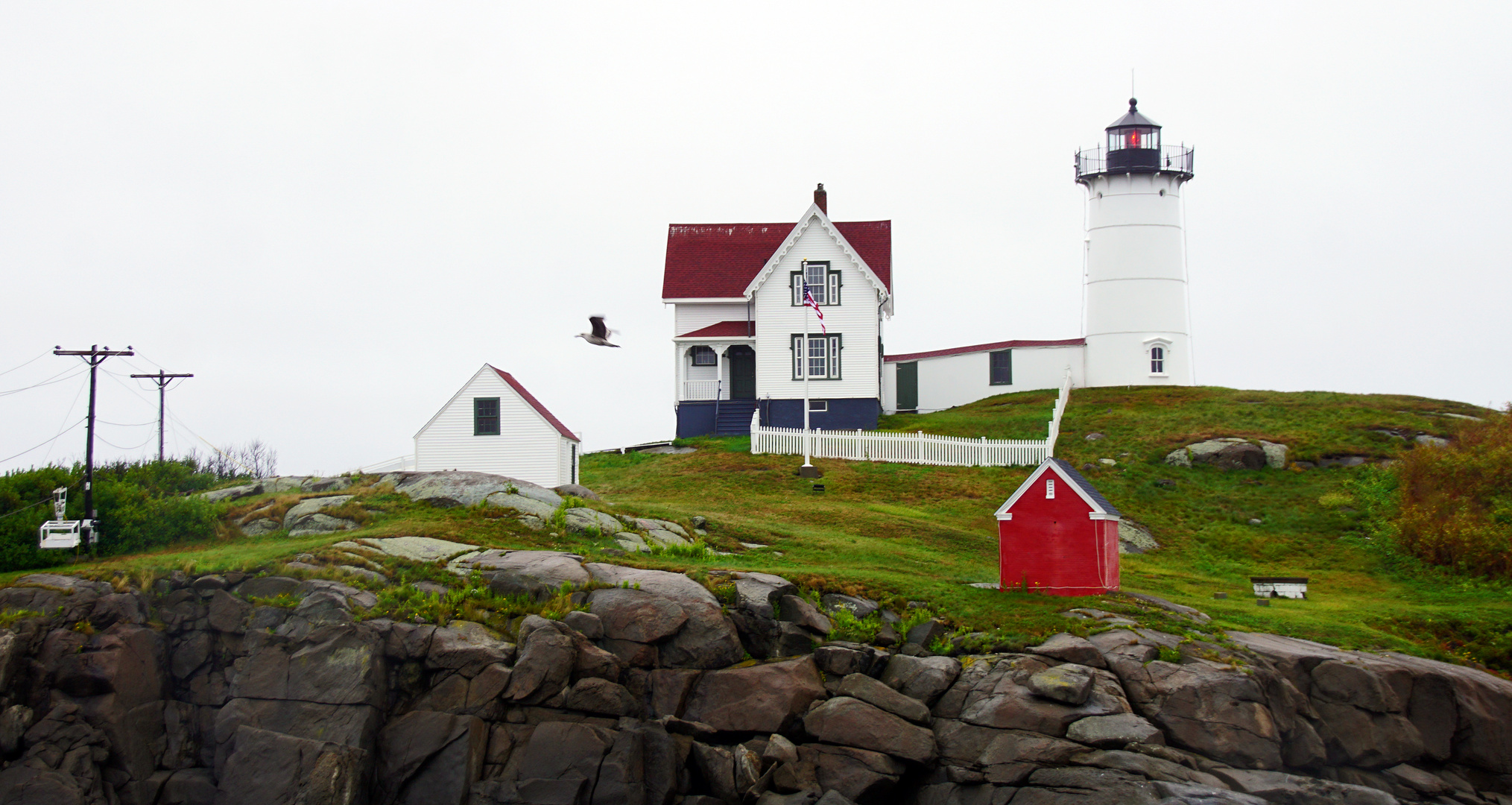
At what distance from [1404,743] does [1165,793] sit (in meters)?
5.18

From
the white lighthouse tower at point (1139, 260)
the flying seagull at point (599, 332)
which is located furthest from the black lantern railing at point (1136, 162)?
the flying seagull at point (599, 332)

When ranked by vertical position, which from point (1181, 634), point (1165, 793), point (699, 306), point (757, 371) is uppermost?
point (699, 306)

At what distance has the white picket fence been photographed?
37969 mm

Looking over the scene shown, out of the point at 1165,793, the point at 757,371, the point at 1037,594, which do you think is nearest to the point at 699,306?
the point at 757,371

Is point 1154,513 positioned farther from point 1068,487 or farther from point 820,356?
point 820,356

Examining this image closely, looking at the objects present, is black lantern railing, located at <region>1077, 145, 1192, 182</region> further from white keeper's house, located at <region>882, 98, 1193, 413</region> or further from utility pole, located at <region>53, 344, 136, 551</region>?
utility pole, located at <region>53, 344, 136, 551</region>

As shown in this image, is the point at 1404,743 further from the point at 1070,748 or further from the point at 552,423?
the point at 552,423

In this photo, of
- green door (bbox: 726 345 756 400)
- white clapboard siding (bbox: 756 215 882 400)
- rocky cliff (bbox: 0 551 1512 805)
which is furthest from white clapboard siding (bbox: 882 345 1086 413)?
rocky cliff (bbox: 0 551 1512 805)

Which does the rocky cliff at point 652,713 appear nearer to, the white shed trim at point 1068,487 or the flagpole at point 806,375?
the white shed trim at point 1068,487

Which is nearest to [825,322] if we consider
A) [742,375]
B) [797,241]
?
[797,241]

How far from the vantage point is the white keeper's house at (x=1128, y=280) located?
48.7 m

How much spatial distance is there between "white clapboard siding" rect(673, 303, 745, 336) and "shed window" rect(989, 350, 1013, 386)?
38.6 feet

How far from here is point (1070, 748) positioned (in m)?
17.3

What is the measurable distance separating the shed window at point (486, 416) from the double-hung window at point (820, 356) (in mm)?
15012
